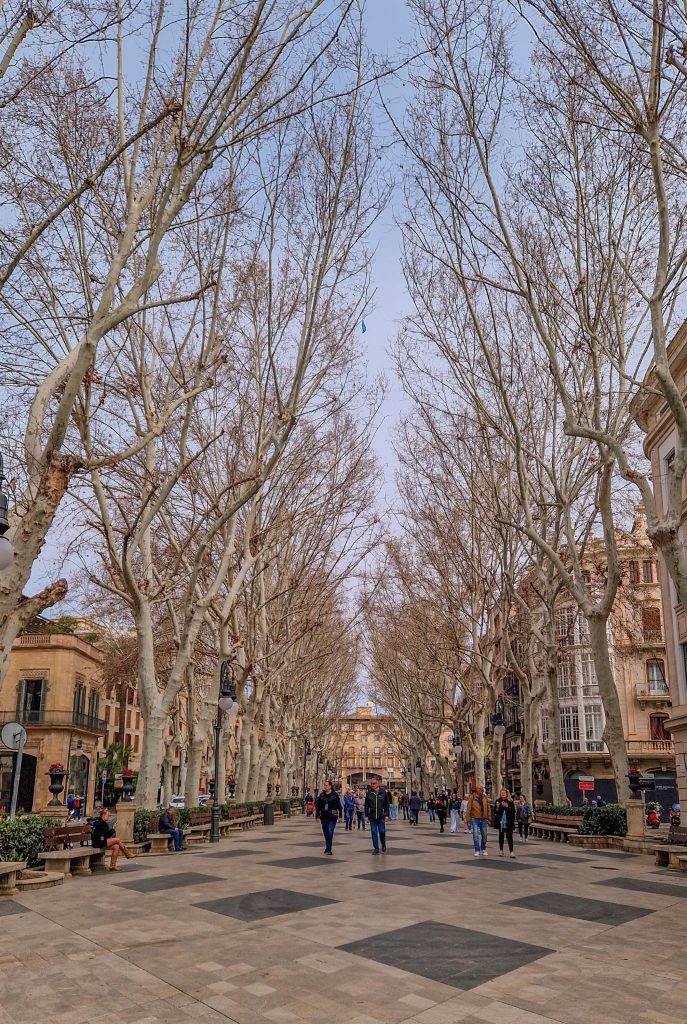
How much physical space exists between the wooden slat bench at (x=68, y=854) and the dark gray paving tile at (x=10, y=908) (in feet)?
7.72

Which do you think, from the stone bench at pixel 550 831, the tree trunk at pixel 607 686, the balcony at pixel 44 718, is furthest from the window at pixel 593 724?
the tree trunk at pixel 607 686

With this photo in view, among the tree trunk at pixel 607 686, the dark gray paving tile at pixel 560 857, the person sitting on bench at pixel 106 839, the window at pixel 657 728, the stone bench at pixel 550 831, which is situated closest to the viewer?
the person sitting on bench at pixel 106 839

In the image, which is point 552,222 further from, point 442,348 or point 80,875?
point 80,875

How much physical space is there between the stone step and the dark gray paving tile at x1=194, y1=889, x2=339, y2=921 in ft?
9.15

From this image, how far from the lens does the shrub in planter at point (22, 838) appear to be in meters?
Answer: 11.5

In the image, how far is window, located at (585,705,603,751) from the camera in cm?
5082

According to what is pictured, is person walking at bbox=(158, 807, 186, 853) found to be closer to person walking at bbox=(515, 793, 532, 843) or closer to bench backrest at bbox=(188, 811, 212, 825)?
bench backrest at bbox=(188, 811, 212, 825)

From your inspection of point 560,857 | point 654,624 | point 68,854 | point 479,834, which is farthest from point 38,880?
point 654,624

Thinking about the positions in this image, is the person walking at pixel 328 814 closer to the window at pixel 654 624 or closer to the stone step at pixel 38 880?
the stone step at pixel 38 880

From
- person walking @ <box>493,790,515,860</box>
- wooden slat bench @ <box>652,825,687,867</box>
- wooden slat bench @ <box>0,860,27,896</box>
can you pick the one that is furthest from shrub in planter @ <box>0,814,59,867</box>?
wooden slat bench @ <box>652,825,687,867</box>

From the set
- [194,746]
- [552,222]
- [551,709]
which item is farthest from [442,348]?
[194,746]

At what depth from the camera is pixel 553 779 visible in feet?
75.7

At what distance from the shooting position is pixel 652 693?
49812 mm

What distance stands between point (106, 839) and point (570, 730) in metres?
43.7
